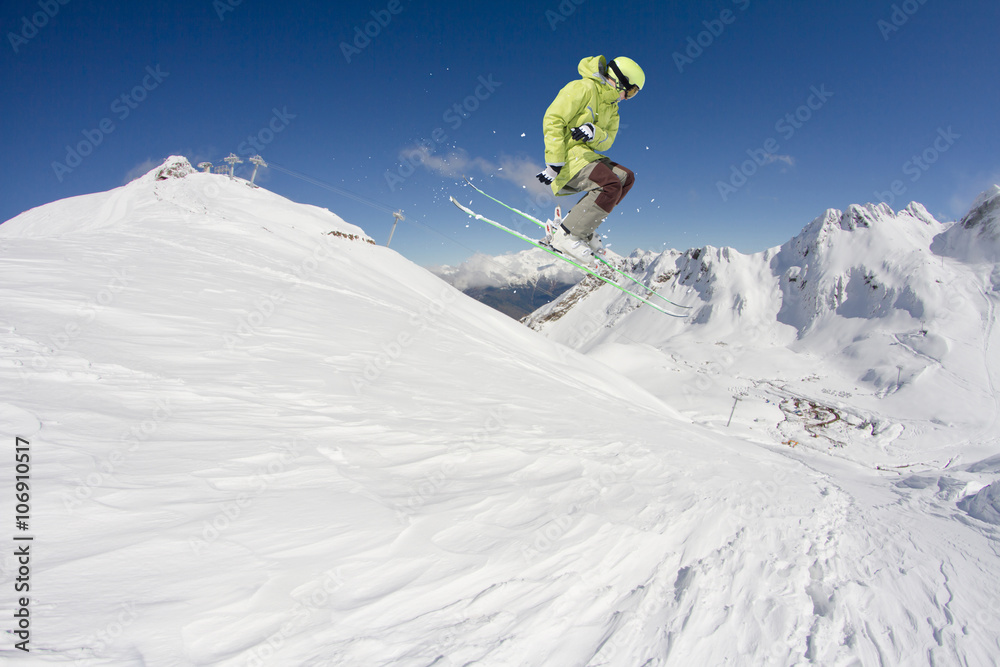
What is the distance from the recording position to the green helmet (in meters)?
6.17

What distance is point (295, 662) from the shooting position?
1.95m

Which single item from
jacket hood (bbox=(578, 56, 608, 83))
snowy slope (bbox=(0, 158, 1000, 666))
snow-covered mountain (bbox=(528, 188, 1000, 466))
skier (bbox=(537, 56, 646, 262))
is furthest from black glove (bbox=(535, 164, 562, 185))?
snow-covered mountain (bbox=(528, 188, 1000, 466))

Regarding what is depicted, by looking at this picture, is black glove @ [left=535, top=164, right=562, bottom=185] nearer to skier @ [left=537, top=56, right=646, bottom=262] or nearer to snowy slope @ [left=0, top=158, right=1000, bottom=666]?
skier @ [left=537, top=56, right=646, bottom=262]

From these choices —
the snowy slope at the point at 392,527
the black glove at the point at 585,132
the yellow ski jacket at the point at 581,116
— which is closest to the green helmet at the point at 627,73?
the yellow ski jacket at the point at 581,116

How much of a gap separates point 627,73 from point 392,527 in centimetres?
695

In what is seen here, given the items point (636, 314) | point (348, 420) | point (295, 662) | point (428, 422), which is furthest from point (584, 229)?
point (636, 314)

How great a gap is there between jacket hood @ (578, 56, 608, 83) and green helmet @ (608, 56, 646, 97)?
0.11 m

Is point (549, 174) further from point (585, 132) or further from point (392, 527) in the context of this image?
point (392, 527)

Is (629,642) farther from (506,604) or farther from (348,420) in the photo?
(348,420)

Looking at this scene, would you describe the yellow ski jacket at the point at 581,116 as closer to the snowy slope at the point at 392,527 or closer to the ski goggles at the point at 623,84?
the ski goggles at the point at 623,84

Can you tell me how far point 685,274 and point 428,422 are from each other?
13610 cm

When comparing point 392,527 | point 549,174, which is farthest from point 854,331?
point 392,527

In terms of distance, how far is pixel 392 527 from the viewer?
3.06 meters

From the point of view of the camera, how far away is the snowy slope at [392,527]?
84.7 inches
